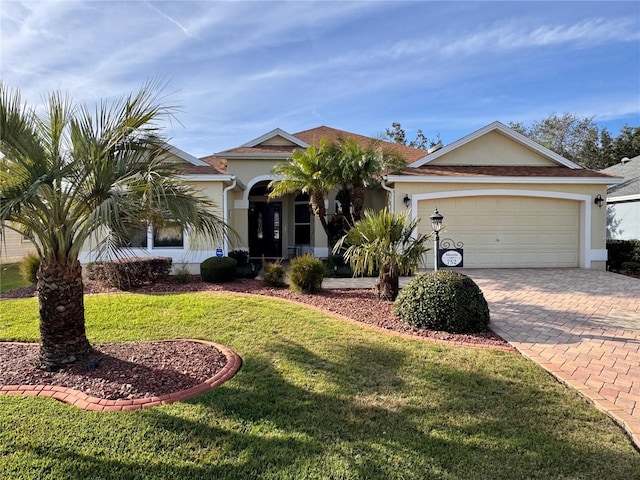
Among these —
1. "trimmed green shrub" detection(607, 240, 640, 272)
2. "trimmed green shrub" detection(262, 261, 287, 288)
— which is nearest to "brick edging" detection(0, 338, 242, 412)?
"trimmed green shrub" detection(262, 261, 287, 288)

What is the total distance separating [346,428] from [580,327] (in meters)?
5.40

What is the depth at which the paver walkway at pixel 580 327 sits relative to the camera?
4164 millimetres

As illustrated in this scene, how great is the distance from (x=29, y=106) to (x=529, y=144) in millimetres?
15785

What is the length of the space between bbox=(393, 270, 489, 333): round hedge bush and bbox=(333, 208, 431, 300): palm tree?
43.6 inches

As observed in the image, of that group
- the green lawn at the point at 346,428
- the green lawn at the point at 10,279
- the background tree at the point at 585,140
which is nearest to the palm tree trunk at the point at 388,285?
the green lawn at the point at 346,428

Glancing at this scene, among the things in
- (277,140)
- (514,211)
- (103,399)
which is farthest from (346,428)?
(277,140)

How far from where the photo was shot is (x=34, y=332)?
6477 millimetres

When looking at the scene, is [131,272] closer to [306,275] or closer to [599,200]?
[306,275]

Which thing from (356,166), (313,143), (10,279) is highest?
(313,143)

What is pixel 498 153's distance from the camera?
1477 centimetres

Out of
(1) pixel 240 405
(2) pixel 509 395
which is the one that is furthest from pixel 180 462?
(2) pixel 509 395

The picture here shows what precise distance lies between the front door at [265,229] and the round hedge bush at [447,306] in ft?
39.1

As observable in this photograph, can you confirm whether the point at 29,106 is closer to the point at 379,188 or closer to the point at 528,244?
the point at 379,188

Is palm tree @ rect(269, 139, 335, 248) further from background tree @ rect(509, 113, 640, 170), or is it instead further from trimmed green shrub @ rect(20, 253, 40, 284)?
background tree @ rect(509, 113, 640, 170)
